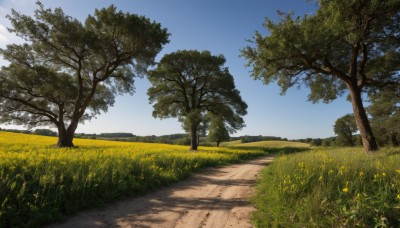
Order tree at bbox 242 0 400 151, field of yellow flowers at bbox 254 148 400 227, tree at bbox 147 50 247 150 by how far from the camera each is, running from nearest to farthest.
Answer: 1. field of yellow flowers at bbox 254 148 400 227
2. tree at bbox 242 0 400 151
3. tree at bbox 147 50 247 150

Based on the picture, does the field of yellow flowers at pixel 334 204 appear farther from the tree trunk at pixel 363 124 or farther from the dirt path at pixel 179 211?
the tree trunk at pixel 363 124

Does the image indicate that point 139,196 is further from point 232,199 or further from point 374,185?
point 374,185

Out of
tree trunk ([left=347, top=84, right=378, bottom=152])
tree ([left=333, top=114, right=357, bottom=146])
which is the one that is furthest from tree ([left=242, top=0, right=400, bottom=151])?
tree ([left=333, top=114, right=357, bottom=146])

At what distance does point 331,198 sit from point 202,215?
A: 2.83m

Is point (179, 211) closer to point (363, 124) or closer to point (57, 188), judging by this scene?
point (57, 188)

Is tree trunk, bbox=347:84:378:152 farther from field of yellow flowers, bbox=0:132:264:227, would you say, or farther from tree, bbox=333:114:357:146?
tree, bbox=333:114:357:146

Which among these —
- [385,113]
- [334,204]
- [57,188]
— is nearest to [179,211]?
[57,188]

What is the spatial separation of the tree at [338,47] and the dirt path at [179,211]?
10343 millimetres

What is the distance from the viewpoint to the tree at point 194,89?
28875mm

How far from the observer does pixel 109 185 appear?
750cm

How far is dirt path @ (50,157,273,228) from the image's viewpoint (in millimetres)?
5070

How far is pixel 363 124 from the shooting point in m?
15.3

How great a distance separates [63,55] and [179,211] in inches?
974

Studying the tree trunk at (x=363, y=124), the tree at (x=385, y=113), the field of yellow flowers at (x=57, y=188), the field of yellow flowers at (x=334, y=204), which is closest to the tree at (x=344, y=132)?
the tree at (x=385, y=113)
